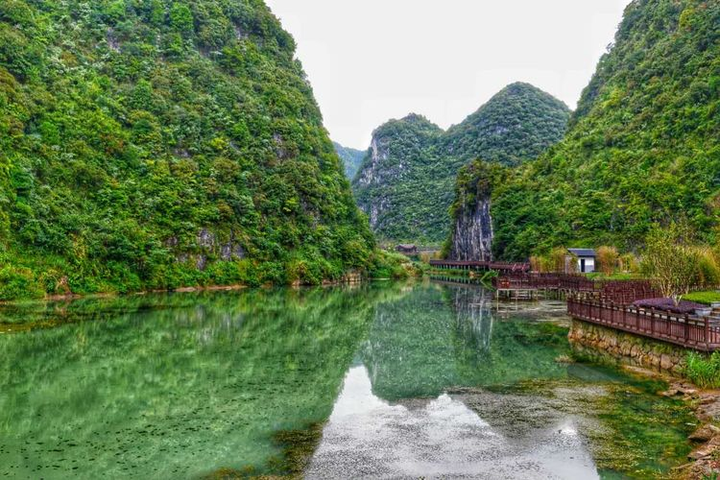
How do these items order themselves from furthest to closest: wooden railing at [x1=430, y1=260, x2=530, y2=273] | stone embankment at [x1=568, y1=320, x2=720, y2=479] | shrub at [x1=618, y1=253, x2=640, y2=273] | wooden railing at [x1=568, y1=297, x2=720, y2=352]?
1. wooden railing at [x1=430, y1=260, x2=530, y2=273]
2. shrub at [x1=618, y1=253, x2=640, y2=273]
3. wooden railing at [x1=568, y1=297, x2=720, y2=352]
4. stone embankment at [x1=568, y1=320, x2=720, y2=479]

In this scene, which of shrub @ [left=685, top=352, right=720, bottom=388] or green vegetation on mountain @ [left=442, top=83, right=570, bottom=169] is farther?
green vegetation on mountain @ [left=442, top=83, right=570, bottom=169]

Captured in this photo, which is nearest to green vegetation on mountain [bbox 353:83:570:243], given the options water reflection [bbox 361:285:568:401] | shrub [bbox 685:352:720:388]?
→ water reflection [bbox 361:285:568:401]

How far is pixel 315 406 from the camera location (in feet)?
49.2

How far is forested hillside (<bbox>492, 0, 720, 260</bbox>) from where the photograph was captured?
177 ft

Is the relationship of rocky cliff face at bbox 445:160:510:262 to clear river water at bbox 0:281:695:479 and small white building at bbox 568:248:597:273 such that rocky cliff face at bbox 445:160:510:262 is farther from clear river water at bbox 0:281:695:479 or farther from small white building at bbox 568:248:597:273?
clear river water at bbox 0:281:695:479

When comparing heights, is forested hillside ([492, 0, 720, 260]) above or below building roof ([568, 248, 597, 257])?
above

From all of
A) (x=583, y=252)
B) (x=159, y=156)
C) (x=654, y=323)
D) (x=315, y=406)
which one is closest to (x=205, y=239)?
(x=159, y=156)

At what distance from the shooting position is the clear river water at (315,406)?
1067 centimetres

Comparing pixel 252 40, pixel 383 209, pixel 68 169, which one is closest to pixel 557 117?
pixel 383 209

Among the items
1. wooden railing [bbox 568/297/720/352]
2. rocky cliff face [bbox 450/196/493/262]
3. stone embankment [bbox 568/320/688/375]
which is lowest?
stone embankment [bbox 568/320/688/375]

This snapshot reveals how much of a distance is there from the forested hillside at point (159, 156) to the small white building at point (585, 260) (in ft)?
100

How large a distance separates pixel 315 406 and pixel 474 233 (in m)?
83.8

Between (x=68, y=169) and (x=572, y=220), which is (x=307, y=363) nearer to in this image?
(x=68, y=169)

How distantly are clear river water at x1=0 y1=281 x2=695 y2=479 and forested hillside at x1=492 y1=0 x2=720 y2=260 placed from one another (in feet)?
→ 104
